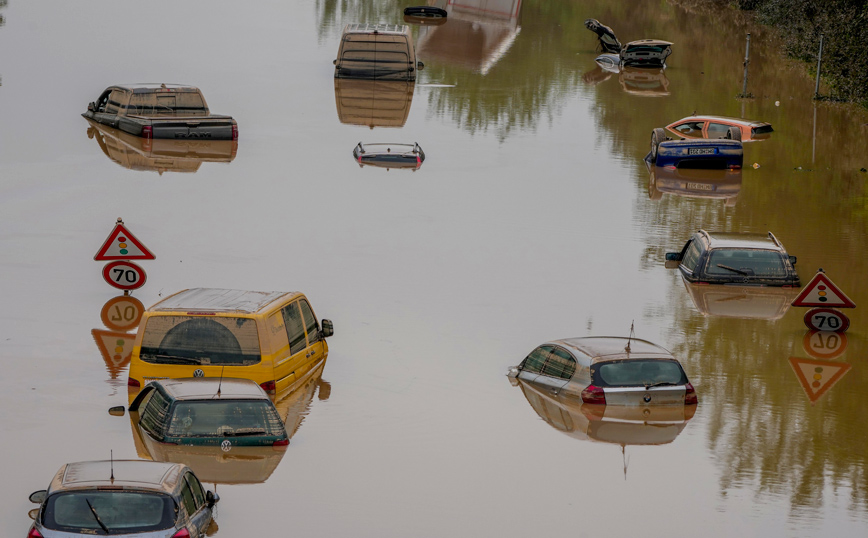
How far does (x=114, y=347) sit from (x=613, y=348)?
27.3 ft

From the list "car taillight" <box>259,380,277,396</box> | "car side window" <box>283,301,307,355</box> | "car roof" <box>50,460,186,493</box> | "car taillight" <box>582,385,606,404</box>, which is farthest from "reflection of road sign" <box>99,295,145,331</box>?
"car roof" <box>50,460,186,493</box>

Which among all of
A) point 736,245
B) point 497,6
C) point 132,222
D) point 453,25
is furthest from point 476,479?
point 497,6

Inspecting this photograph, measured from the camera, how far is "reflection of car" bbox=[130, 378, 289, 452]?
53.3 feet

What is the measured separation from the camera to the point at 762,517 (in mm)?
16234

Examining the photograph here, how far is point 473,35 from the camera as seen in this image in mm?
78812

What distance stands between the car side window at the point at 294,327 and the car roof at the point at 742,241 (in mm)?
10643

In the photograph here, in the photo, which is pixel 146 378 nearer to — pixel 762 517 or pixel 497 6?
pixel 762 517

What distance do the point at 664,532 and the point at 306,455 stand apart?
15.7 ft

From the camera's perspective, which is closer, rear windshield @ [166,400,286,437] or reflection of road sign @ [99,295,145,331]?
rear windshield @ [166,400,286,437]

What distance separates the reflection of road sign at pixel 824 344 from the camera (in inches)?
929

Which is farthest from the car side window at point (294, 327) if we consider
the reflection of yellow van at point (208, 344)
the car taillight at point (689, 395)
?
the car taillight at point (689, 395)

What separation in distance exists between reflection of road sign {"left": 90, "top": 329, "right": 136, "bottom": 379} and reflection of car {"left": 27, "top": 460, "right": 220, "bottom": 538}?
8685 mm

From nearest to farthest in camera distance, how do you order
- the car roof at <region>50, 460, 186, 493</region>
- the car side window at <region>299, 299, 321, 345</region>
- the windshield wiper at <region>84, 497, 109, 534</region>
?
the windshield wiper at <region>84, 497, 109, 534</region>, the car roof at <region>50, 460, 186, 493</region>, the car side window at <region>299, 299, 321, 345</region>

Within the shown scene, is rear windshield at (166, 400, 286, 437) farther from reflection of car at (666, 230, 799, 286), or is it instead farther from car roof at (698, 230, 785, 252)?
car roof at (698, 230, 785, 252)
